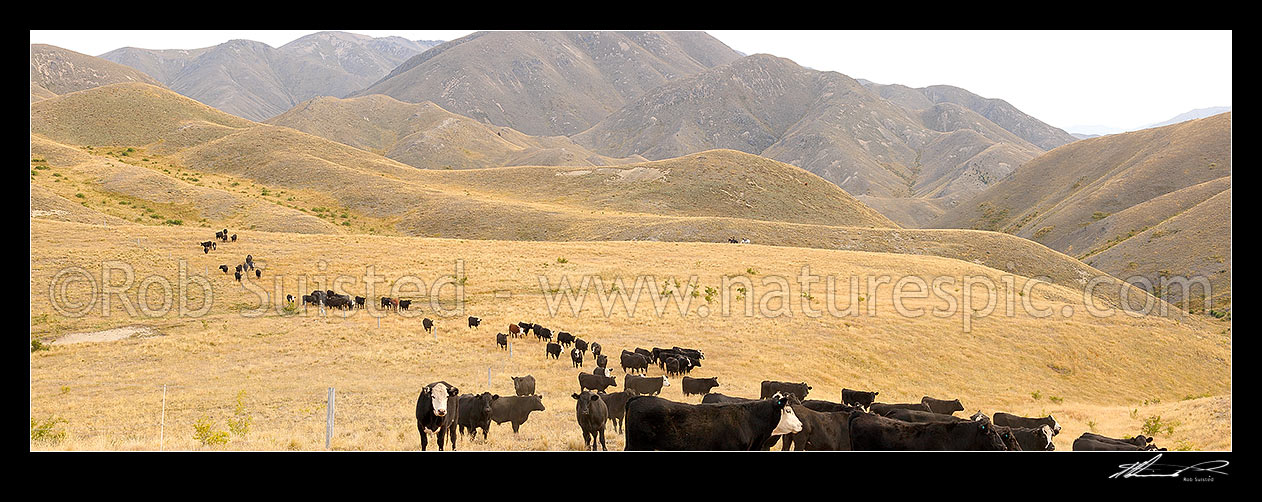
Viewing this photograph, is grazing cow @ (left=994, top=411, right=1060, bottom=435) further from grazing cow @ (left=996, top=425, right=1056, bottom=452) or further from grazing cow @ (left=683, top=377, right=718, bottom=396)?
grazing cow @ (left=683, top=377, right=718, bottom=396)

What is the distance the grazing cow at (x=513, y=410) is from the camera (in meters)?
16.7

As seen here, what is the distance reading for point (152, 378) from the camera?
23.3 meters

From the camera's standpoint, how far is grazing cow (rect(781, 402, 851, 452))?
1357 centimetres

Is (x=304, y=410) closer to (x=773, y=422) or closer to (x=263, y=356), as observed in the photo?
(x=263, y=356)

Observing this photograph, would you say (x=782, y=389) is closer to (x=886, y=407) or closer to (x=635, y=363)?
(x=886, y=407)

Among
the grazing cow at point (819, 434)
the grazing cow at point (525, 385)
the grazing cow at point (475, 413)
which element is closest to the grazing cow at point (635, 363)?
the grazing cow at point (525, 385)

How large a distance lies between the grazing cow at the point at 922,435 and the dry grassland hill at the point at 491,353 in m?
6.38

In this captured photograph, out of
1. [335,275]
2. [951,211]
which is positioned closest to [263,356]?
[335,275]

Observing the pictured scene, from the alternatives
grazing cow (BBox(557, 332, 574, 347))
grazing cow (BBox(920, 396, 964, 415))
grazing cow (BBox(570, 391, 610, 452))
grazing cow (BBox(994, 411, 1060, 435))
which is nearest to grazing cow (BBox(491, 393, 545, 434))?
grazing cow (BBox(570, 391, 610, 452))

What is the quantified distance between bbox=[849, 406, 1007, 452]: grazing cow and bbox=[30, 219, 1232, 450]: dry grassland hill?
6384 millimetres

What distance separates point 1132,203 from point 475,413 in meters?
153

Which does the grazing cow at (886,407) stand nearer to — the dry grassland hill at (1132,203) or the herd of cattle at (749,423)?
the herd of cattle at (749,423)
